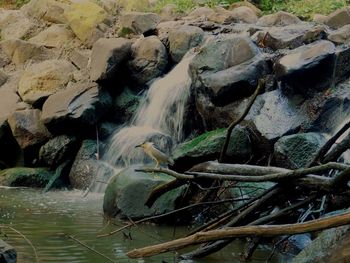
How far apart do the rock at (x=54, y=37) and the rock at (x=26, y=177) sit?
4125mm

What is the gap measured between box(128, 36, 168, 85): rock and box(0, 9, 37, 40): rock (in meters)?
4.73

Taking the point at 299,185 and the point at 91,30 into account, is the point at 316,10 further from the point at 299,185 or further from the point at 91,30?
the point at 299,185

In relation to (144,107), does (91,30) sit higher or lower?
higher

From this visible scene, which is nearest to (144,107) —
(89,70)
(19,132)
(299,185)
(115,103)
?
(115,103)

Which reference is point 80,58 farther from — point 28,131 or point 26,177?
point 26,177

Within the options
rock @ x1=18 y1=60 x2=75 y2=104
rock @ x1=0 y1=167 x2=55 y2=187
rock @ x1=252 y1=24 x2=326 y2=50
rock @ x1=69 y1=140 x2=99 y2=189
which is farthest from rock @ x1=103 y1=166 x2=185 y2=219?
rock @ x1=18 y1=60 x2=75 y2=104

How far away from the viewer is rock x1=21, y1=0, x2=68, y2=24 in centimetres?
1534

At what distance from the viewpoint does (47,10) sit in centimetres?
1550

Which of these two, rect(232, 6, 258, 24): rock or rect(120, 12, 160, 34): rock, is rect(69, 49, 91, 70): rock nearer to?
rect(120, 12, 160, 34): rock

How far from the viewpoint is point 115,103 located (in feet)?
39.0

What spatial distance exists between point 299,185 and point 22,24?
527 inches

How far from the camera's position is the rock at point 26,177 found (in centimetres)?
1087

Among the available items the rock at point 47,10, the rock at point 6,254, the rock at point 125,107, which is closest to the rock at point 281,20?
the rock at point 125,107

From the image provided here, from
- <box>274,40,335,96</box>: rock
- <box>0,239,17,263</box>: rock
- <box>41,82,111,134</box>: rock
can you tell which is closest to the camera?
<box>0,239,17,263</box>: rock
